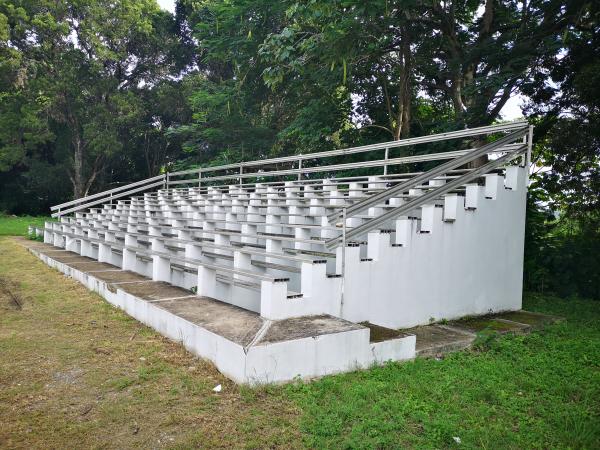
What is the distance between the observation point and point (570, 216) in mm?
8008

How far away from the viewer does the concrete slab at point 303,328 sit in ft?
13.1

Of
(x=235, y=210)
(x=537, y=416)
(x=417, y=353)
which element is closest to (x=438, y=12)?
(x=235, y=210)

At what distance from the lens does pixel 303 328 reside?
425 centimetres

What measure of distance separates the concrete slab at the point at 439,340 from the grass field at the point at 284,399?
0.14 m

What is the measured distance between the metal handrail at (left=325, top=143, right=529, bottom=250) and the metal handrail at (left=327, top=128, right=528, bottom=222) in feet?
0.48

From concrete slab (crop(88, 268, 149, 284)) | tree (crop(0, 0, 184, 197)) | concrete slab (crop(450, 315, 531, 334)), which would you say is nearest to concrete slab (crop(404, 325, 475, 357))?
concrete slab (crop(450, 315, 531, 334))

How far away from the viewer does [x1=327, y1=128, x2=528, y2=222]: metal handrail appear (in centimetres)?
492

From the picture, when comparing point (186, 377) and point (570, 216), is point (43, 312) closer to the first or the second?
point (186, 377)

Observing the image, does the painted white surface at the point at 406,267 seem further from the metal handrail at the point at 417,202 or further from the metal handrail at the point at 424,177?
the metal handrail at the point at 424,177

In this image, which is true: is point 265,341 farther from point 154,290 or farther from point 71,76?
point 71,76

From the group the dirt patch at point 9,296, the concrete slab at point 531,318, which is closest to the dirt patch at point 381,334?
the concrete slab at point 531,318

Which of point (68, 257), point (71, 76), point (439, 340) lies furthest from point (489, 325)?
point (71, 76)

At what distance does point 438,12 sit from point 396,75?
132 inches

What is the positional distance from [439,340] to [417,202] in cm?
166
